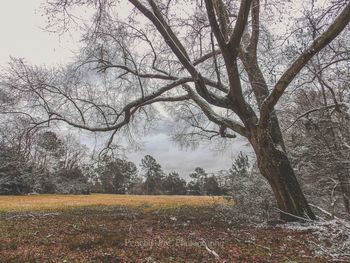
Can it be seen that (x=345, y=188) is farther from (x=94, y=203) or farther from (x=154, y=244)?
(x=94, y=203)

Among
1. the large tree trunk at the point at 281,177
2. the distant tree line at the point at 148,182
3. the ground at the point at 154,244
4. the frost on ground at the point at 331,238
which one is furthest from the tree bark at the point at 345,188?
the distant tree line at the point at 148,182

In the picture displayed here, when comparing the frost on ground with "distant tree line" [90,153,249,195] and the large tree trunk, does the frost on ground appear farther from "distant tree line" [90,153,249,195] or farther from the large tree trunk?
"distant tree line" [90,153,249,195]

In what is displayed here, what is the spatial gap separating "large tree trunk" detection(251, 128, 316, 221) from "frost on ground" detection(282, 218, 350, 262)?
500 millimetres

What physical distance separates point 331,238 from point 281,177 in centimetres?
242

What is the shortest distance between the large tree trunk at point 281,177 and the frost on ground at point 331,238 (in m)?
0.50

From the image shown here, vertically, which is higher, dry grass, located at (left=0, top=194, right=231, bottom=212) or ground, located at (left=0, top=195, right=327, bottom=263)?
dry grass, located at (left=0, top=194, right=231, bottom=212)

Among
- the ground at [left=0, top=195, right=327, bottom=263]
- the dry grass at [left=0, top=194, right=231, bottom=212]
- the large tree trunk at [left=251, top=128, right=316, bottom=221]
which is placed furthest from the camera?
the dry grass at [left=0, top=194, right=231, bottom=212]

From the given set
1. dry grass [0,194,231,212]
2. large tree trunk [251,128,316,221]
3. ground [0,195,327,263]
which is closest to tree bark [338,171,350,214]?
large tree trunk [251,128,316,221]

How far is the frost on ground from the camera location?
5.74m

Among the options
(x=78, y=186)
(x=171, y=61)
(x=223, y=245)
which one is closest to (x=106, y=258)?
(x=223, y=245)

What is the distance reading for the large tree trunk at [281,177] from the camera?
352 inches

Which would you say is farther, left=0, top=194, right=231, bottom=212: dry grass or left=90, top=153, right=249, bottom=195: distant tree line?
left=90, top=153, right=249, bottom=195: distant tree line

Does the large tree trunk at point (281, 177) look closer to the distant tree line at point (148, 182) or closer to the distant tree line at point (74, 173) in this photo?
the distant tree line at point (74, 173)

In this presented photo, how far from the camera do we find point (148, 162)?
80.0m
